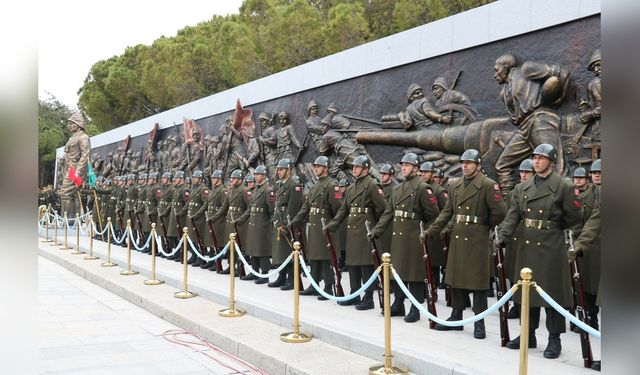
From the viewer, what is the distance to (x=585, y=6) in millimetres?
6305

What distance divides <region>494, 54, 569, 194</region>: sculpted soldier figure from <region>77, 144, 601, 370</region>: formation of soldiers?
0.48 metres

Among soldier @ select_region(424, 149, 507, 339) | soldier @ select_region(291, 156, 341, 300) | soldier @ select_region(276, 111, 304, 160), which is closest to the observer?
soldier @ select_region(424, 149, 507, 339)

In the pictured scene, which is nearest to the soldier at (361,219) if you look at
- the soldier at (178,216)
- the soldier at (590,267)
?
the soldier at (590,267)

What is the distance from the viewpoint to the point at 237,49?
2588 centimetres

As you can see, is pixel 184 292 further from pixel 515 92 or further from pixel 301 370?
pixel 515 92

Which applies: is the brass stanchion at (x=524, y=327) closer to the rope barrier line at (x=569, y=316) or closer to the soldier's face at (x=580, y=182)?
the rope barrier line at (x=569, y=316)

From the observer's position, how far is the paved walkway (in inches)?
199

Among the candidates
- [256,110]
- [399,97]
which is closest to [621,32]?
[399,97]

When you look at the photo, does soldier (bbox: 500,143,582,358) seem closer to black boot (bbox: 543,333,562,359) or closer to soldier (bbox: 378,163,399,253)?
black boot (bbox: 543,333,562,359)

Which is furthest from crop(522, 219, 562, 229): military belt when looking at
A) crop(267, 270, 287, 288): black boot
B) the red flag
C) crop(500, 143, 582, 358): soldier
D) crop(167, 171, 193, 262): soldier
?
the red flag

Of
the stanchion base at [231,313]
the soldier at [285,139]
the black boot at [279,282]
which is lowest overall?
the stanchion base at [231,313]

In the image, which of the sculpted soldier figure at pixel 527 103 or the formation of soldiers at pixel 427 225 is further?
the sculpted soldier figure at pixel 527 103

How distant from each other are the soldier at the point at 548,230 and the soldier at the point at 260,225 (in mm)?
4592

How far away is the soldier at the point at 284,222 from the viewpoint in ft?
26.5
